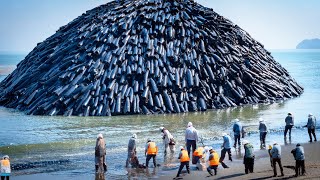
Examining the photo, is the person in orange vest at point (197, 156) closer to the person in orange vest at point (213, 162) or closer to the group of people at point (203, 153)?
the group of people at point (203, 153)

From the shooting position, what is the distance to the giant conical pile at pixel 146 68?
152ft

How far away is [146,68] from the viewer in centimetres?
4847

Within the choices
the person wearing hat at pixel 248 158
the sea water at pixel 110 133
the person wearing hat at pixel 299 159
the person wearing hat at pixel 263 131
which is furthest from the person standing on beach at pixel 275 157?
the person wearing hat at pixel 263 131

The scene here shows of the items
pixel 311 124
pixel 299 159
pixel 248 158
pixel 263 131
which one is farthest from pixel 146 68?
pixel 299 159

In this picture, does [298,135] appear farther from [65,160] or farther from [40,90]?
[40,90]

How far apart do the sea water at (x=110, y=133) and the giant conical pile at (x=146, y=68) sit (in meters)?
1.91

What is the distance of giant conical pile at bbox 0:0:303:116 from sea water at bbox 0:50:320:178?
1.91m

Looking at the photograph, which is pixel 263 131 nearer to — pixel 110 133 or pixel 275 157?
pixel 275 157

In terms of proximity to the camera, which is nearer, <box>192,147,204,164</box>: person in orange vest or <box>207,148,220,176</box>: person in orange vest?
<box>207,148,220,176</box>: person in orange vest

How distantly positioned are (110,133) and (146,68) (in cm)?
1314

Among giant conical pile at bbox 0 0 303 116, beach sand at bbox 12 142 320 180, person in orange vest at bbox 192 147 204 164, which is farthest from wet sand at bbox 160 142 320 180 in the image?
giant conical pile at bbox 0 0 303 116

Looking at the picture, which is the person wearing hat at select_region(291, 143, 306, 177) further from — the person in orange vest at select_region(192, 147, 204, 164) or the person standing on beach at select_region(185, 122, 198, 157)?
the person standing on beach at select_region(185, 122, 198, 157)

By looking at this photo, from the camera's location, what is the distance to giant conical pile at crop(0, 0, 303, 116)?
46.3m

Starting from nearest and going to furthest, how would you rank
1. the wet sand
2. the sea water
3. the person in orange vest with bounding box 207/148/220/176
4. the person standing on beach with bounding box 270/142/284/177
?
the person standing on beach with bounding box 270/142/284/177, the wet sand, the person in orange vest with bounding box 207/148/220/176, the sea water
